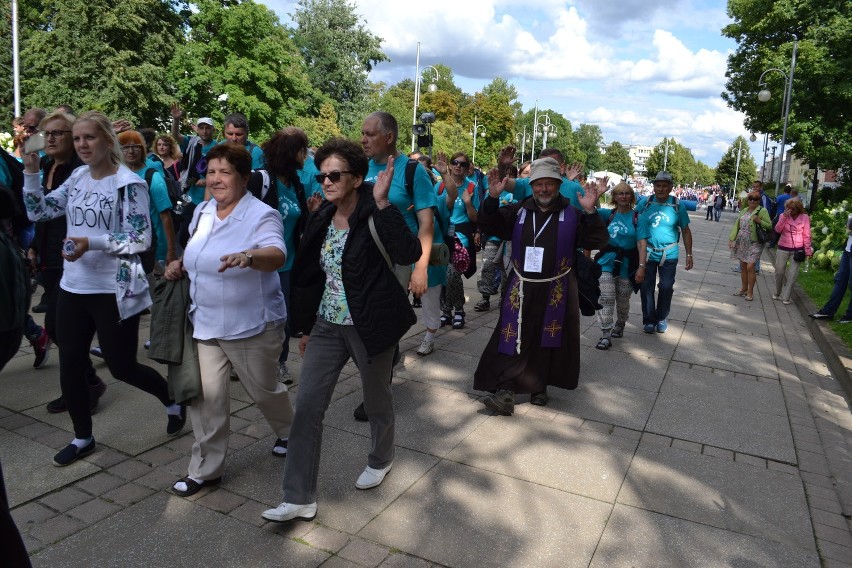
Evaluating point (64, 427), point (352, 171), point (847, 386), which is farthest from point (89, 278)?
point (847, 386)

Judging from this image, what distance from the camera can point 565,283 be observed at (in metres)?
5.18

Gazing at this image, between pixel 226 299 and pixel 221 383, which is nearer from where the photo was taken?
pixel 226 299

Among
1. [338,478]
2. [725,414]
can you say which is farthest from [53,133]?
[725,414]

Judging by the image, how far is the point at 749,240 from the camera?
1134cm

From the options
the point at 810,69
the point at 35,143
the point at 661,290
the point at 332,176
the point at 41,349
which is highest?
the point at 810,69

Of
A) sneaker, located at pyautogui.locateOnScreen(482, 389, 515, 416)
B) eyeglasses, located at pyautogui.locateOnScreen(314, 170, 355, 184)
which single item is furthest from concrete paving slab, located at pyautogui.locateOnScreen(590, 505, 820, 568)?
eyeglasses, located at pyautogui.locateOnScreen(314, 170, 355, 184)

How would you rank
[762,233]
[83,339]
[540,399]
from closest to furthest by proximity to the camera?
1. [83,339]
2. [540,399]
3. [762,233]

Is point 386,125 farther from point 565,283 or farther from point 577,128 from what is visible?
point 577,128

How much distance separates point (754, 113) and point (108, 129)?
3923 cm

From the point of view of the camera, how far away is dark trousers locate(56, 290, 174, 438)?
12.7 feet

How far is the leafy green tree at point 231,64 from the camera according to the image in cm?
3694

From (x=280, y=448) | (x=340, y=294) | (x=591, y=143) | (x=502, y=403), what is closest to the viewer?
(x=340, y=294)

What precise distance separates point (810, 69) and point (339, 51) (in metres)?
36.7

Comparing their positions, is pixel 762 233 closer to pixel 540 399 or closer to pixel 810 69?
pixel 540 399
